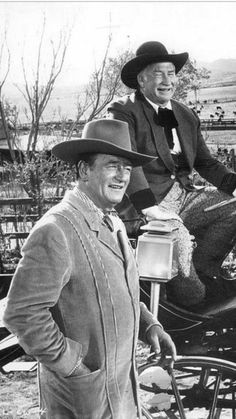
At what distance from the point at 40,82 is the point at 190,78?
2.06 metres

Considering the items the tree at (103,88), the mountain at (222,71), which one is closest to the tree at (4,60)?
the tree at (103,88)

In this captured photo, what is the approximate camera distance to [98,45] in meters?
7.04

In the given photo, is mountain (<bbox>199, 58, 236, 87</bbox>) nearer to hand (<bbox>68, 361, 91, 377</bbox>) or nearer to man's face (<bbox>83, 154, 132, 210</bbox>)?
man's face (<bbox>83, 154, 132, 210</bbox>)

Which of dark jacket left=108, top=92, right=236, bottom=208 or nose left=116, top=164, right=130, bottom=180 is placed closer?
nose left=116, top=164, right=130, bottom=180

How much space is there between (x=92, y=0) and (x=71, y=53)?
362 centimetres

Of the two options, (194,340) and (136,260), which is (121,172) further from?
(194,340)

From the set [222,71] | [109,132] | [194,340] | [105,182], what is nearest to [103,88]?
[222,71]

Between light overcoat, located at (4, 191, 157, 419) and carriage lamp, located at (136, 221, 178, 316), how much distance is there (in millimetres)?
644

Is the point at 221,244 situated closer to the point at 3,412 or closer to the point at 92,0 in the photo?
the point at 3,412

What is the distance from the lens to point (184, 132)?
2.82 m

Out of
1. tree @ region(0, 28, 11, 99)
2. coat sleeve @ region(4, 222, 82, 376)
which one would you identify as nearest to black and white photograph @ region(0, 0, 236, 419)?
coat sleeve @ region(4, 222, 82, 376)

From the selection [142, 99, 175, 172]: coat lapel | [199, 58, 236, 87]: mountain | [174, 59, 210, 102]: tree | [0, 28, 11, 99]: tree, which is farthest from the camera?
[0, 28, 11, 99]: tree

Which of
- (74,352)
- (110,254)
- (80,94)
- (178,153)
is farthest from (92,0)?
(80,94)

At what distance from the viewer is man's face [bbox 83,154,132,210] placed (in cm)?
170
